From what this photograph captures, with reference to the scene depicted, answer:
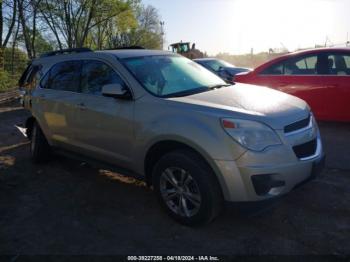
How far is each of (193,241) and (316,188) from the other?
1.87 meters

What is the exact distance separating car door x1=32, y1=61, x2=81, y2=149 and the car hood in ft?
5.87

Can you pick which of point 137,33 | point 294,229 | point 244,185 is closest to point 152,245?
point 244,185

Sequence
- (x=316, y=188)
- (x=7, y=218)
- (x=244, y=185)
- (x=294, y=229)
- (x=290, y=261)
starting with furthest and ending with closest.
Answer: (x=316, y=188) < (x=7, y=218) < (x=294, y=229) < (x=244, y=185) < (x=290, y=261)

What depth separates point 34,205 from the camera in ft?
15.4

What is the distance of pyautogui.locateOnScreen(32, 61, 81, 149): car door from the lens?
520 centimetres

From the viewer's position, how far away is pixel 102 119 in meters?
4.59

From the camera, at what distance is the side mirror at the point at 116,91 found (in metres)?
4.25

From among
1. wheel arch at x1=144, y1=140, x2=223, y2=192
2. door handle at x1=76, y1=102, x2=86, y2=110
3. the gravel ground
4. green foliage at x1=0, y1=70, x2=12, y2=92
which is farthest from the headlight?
green foliage at x1=0, y1=70, x2=12, y2=92

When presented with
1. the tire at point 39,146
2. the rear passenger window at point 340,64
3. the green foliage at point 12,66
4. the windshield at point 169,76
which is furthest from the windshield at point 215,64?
the green foliage at point 12,66

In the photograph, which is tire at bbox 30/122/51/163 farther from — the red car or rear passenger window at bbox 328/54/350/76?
rear passenger window at bbox 328/54/350/76

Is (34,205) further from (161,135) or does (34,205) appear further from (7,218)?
(161,135)

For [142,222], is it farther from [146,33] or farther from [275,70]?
[146,33]

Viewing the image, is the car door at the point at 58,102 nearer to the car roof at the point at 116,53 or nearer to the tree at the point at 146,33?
the car roof at the point at 116,53

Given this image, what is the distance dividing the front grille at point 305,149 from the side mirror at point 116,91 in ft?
6.03
